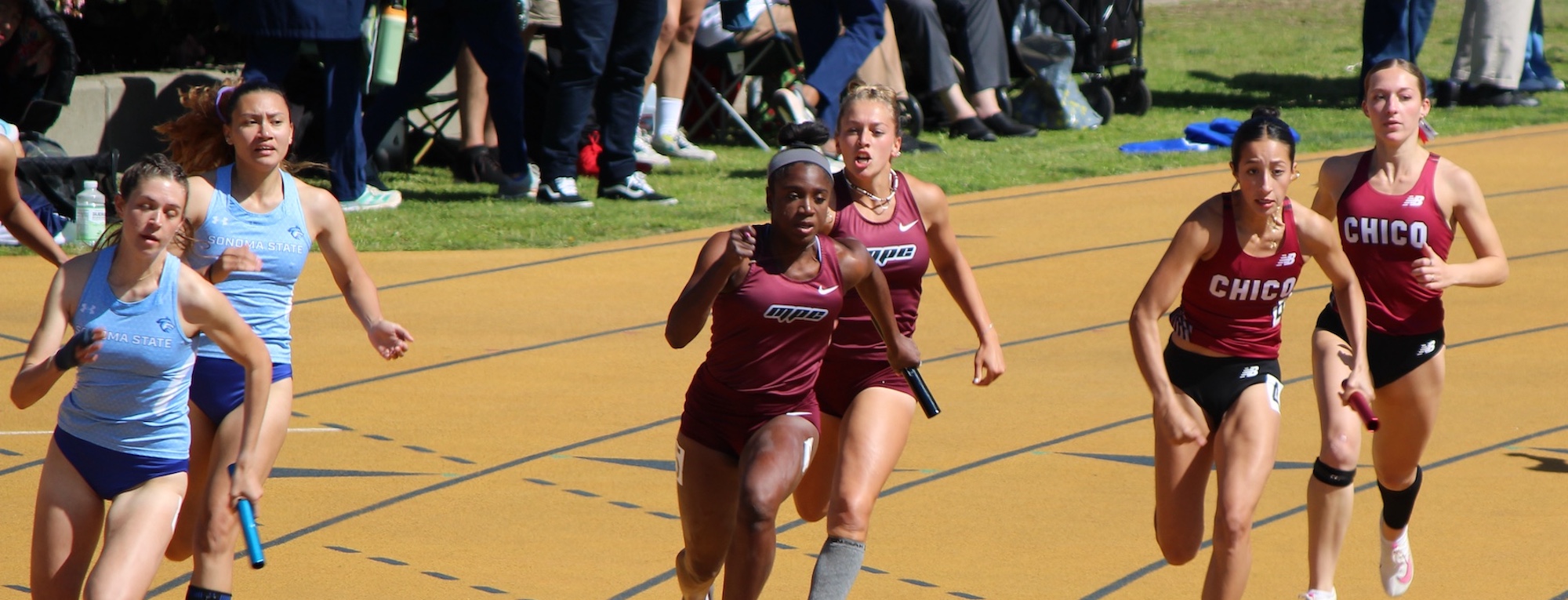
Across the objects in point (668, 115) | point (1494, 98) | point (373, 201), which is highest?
point (373, 201)

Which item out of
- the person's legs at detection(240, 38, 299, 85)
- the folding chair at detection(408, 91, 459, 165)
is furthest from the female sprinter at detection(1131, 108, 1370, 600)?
the folding chair at detection(408, 91, 459, 165)

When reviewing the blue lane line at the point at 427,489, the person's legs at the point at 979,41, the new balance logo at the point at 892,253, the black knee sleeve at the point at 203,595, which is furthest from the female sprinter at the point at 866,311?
the person's legs at the point at 979,41

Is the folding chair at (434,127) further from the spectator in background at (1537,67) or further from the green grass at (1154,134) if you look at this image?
the spectator in background at (1537,67)

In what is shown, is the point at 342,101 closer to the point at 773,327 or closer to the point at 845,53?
the point at 845,53

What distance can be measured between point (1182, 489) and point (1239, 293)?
581 mm

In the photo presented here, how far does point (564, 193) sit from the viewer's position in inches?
439

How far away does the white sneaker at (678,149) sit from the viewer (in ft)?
43.3

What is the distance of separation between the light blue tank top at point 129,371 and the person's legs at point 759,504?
1441 mm

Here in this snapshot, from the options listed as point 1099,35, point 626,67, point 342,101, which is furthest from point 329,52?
point 1099,35

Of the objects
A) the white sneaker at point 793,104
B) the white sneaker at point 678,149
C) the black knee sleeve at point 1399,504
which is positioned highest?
the black knee sleeve at point 1399,504

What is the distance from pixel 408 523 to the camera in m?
5.95

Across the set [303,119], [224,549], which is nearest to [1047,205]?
[303,119]

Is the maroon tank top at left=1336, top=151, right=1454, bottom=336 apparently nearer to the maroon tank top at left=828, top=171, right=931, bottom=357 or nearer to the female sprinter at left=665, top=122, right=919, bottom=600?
the maroon tank top at left=828, top=171, right=931, bottom=357

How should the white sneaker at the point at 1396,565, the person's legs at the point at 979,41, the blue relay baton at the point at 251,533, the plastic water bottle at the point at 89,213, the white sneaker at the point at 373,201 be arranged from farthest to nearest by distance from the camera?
the person's legs at the point at 979,41 < the white sneaker at the point at 373,201 < the plastic water bottle at the point at 89,213 < the white sneaker at the point at 1396,565 < the blue relay baton at the point at 251,533
